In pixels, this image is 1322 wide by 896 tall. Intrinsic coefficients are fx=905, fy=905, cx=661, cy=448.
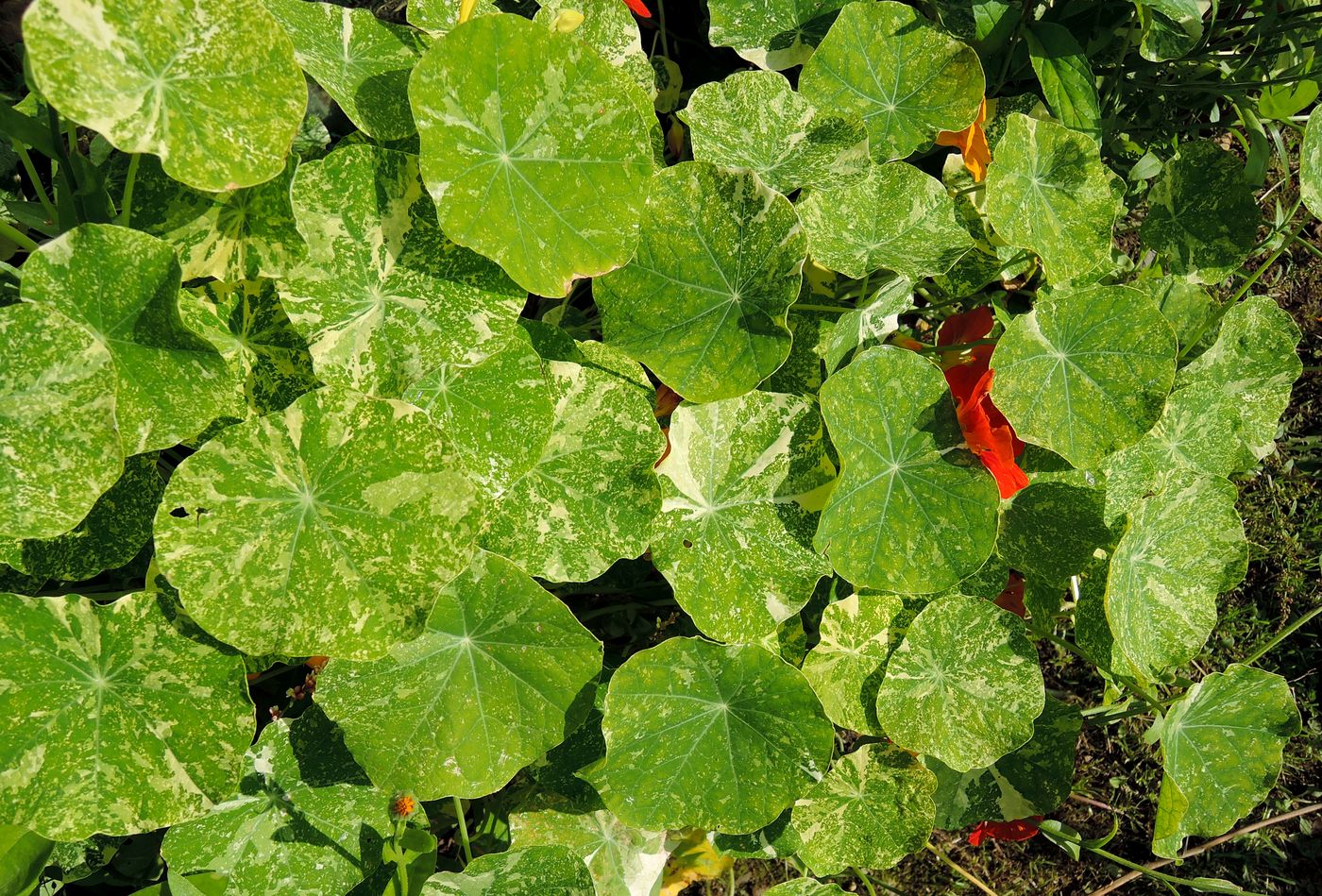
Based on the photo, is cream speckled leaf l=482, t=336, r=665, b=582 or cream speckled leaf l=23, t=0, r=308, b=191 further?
cream speckled leaf l=482, t=336, r=665, b=582

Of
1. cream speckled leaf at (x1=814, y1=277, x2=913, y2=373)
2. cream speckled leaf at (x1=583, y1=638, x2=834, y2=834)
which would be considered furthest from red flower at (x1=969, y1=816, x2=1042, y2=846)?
cream speckled leaf at (x1=814, y1=277, x2=913, y2=373)

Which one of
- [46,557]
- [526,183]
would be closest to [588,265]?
[526,183]

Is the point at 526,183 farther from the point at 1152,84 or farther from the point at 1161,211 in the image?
the point at 1152,84

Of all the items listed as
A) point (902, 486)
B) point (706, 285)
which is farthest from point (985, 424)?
point (706, 285)

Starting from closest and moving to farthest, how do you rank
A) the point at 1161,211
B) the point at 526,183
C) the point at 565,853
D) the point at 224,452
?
the point at 224,452 → the point at 526,183 → the point at 565,853 → the point at 1161,211

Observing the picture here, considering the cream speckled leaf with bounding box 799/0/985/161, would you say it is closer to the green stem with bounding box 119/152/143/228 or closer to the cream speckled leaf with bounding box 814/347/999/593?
the cream speckled leaf with bounding box 814/347/999/593

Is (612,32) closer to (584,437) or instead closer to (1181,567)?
(584,437)
